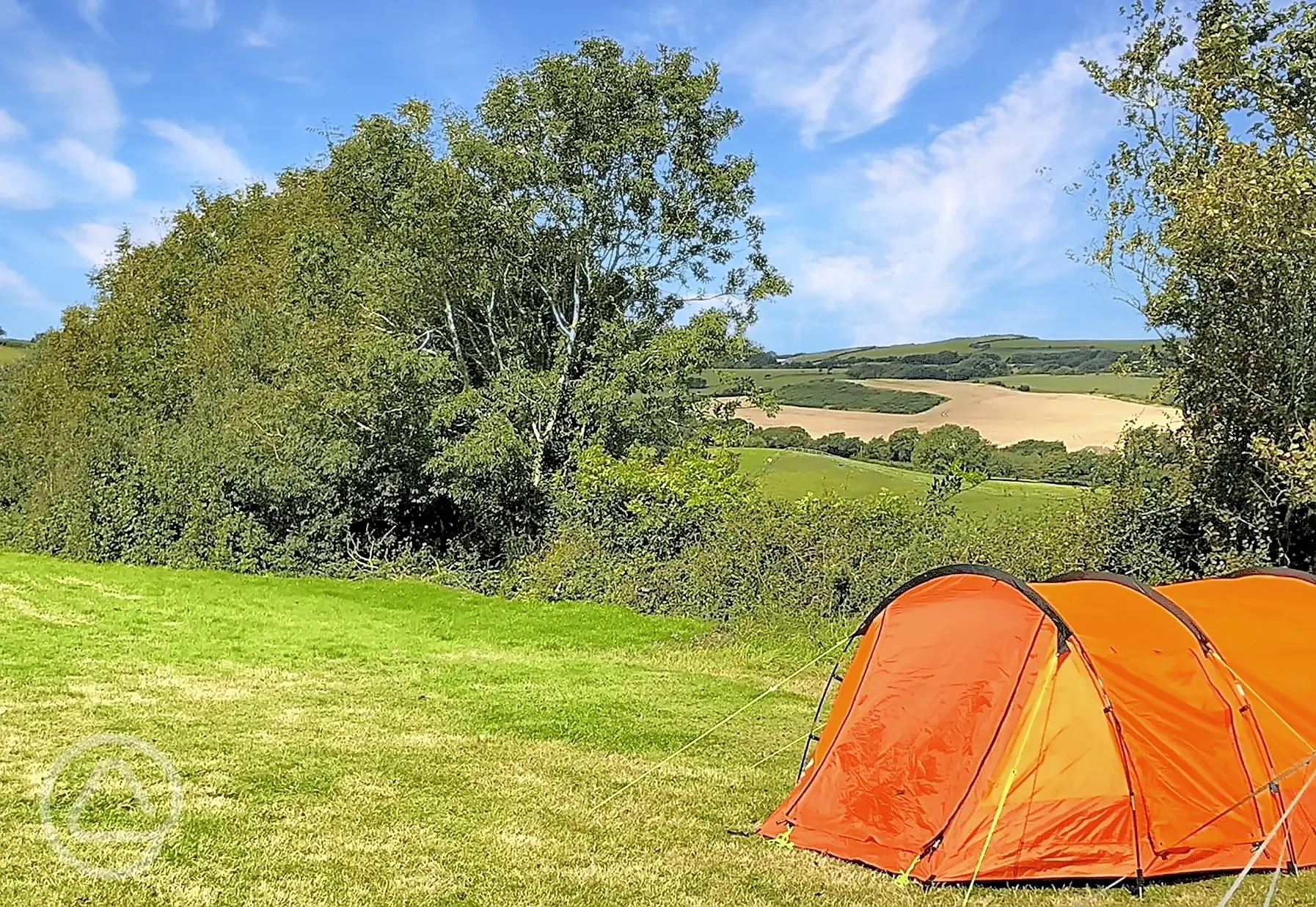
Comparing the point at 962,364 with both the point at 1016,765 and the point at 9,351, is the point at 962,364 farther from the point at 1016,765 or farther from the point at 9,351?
the point at 9,351

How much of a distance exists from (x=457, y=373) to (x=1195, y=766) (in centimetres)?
1731

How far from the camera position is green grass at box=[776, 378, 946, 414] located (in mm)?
37906

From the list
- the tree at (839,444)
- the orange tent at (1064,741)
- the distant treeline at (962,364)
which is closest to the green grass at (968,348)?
the distant treeline at (962,364)

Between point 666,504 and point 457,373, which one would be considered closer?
point 666,504

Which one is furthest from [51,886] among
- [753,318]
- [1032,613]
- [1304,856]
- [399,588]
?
[753,318]

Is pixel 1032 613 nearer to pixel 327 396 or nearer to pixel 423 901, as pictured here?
pixel 423 901

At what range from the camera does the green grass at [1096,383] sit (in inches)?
628

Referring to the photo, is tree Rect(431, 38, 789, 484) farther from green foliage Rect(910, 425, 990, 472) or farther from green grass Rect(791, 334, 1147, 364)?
green grass Rect(791, 334, 1147, 364)

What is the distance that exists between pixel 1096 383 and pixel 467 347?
17.7 meters

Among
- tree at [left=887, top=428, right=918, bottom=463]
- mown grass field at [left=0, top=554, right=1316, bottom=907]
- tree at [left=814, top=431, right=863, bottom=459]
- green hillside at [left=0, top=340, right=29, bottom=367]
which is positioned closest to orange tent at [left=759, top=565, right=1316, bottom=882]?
mown grass field at [left=0, top=554, right=1316, bottom=907]

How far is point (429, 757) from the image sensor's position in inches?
341

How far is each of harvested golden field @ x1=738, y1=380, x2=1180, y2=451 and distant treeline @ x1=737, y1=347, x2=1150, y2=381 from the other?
332cm

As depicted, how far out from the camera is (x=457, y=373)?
71.8 ft

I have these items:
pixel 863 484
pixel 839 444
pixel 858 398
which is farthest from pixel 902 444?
pixel 858 398
